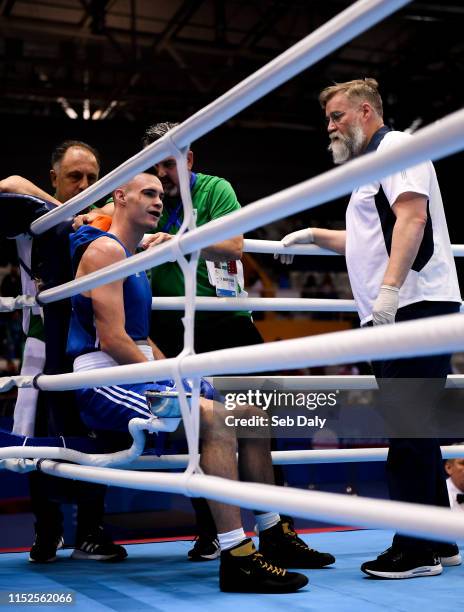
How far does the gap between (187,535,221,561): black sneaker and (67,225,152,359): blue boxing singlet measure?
714mm

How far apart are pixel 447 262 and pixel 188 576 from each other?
43.3 inches

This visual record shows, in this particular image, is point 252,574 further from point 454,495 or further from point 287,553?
point 454,495

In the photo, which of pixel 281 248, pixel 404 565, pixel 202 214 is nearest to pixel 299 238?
pixel 281 248

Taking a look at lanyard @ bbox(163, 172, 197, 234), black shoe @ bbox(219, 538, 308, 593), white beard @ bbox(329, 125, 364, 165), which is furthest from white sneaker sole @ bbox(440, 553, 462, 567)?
lanyard @ bbox(163, 172, 197, 234)

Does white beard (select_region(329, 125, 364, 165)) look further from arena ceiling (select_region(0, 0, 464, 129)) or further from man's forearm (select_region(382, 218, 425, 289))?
arena ceiling (select_region(0, 0, 464, 129))

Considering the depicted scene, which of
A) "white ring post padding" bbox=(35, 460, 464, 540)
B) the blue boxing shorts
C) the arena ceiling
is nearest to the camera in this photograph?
"white ring post padding" bbox=(35, 460, 464, 540)

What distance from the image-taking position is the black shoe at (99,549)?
2.51 m

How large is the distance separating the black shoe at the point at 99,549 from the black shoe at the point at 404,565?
851 mm

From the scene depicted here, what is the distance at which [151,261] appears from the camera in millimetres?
1646

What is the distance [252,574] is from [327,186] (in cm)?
107

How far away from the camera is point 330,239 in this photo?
8.11 feet

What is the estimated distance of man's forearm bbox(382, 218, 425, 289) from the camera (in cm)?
198

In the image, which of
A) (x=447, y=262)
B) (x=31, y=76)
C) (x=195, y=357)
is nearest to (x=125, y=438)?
(x=195, y=357)

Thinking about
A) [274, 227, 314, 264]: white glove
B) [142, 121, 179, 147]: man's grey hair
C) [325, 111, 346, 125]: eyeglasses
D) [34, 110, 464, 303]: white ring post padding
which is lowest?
[34, 110, 464, 303]: white ring post padding
